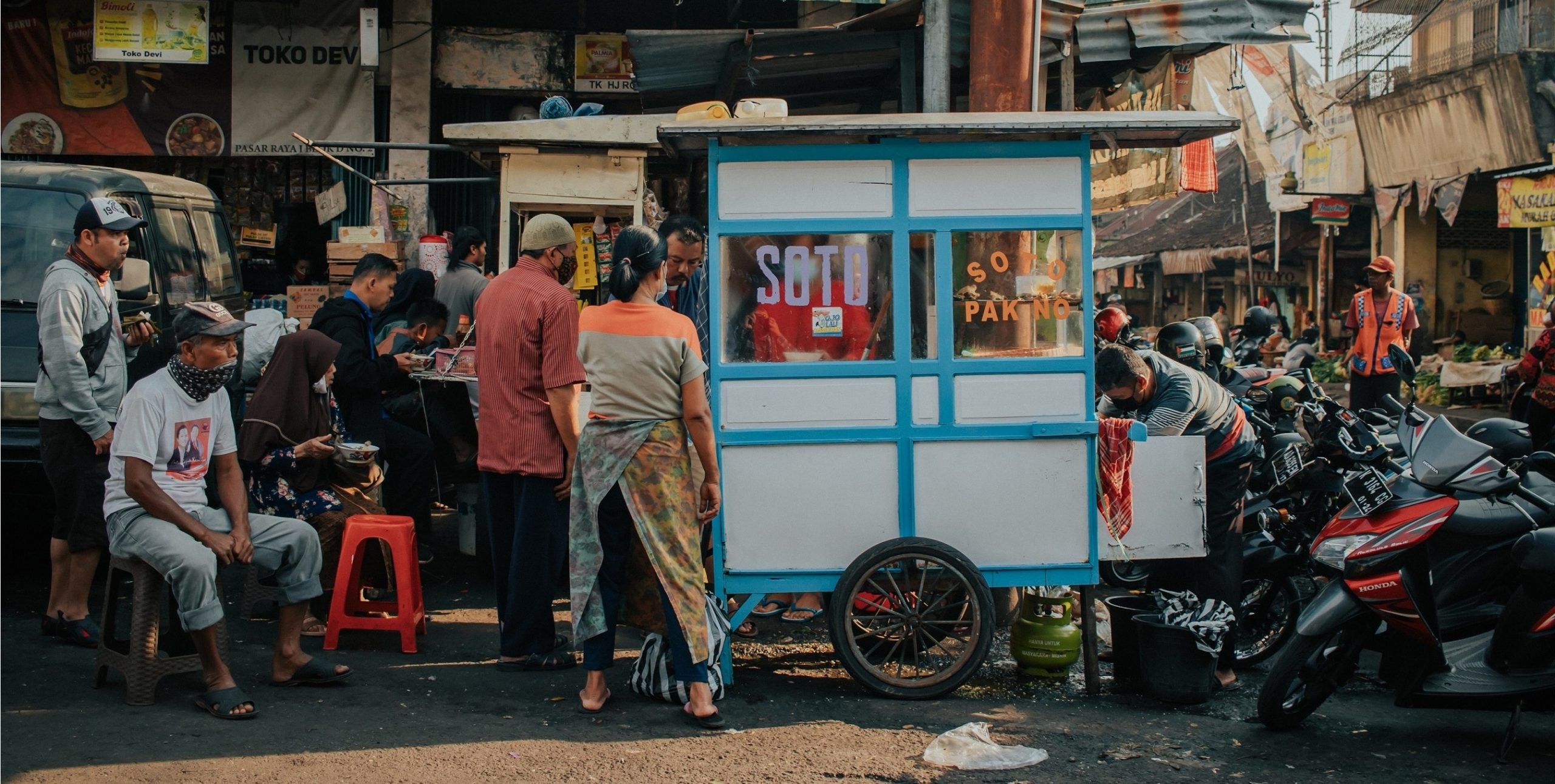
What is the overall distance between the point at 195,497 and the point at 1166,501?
151 inches

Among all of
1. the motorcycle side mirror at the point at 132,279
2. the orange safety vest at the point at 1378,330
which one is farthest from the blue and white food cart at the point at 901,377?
the orange safety vest at the point at 1378,330

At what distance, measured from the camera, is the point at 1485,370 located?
1727cm

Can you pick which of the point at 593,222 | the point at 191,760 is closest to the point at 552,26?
the point at 593,222

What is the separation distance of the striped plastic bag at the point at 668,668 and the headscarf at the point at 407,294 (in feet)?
10.8

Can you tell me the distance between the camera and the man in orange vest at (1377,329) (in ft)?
34.1

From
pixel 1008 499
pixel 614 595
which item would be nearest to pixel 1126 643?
pixel 1008 499

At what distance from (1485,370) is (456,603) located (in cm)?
1572

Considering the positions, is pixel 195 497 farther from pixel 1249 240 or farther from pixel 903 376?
pixel 1249 240

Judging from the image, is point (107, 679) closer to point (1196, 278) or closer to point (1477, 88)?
point (1477, 88)

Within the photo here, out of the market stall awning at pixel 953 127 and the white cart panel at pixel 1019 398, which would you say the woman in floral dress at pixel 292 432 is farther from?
the white cart panel at pixel 1019 398

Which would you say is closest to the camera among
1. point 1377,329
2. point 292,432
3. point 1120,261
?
point 292,432

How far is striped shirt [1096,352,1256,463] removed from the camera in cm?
528

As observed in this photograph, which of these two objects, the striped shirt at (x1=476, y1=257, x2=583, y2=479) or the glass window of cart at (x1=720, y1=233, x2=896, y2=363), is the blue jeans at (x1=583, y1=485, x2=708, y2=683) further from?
the glass window of cart at (x1=720, y1=233, x2=896, y2=363)

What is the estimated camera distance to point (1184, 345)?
7051mm
